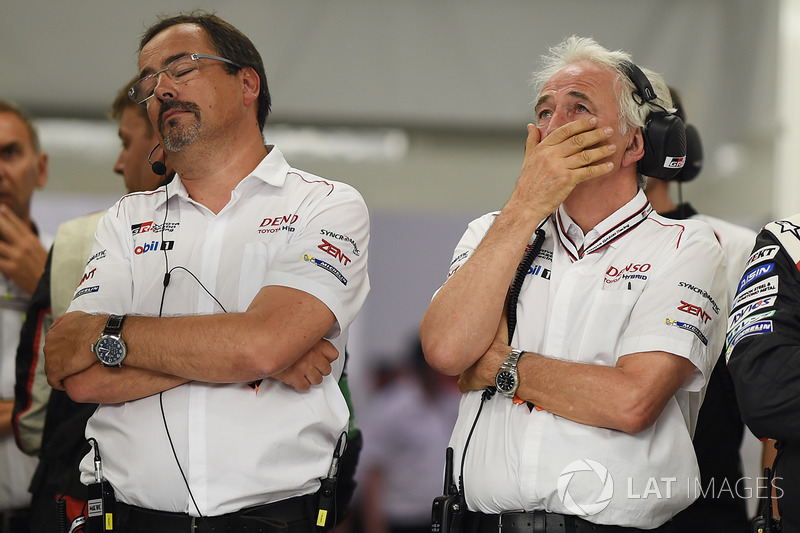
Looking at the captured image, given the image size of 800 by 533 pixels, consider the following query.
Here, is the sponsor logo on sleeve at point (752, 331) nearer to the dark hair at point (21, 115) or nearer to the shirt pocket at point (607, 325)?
the shirt pocket at point (607, 325)

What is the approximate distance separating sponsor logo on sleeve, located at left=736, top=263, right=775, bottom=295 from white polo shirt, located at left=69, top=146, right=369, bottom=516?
3.22ft

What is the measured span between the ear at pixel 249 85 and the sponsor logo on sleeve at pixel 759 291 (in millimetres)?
1516

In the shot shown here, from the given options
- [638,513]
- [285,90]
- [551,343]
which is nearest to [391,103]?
[285,90]

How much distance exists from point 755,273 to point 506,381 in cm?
64

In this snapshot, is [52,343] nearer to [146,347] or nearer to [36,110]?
[146,347]

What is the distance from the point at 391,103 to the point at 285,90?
66 centimetres

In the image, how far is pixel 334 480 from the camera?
7.58 ft

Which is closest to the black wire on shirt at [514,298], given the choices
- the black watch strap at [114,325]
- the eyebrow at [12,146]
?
the black watch strap at [114,325]

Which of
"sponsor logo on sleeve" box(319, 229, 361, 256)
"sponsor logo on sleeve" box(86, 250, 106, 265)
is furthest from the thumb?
"sponsor logo on sleeve" box(86, 250, 106, 265)

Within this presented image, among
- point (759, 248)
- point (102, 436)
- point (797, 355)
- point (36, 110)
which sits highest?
point (36, 110)

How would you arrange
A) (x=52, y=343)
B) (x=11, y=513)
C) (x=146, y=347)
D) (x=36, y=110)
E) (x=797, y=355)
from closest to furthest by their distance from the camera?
(x=797, y=355) < (x=146, y=347) < (x=52, y=343) < (x=11, y=513) < (x=36, y=110)

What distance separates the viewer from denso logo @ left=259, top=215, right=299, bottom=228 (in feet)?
8.02

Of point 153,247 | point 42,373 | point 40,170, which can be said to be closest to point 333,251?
point 153,247

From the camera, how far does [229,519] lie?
7.22ft
